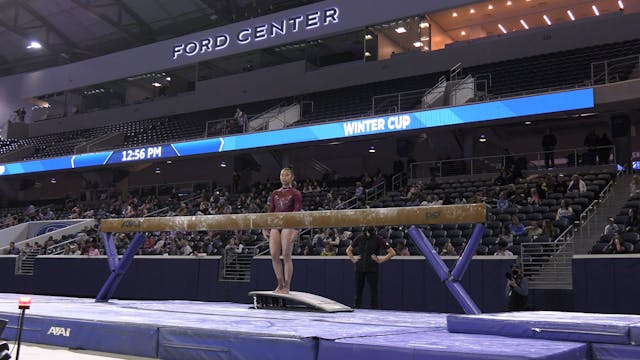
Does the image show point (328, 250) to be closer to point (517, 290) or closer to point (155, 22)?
point (517, 290)

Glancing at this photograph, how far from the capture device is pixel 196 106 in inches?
1069

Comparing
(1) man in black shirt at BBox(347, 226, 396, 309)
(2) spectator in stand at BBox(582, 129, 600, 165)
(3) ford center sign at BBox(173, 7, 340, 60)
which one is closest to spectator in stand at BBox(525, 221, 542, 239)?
(1) man in black shirt at BBox(347, 226, 396, 309)

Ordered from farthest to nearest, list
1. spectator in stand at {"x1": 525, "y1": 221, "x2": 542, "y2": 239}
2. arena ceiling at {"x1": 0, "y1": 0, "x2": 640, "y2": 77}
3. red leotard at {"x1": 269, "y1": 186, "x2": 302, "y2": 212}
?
arena ceiling at {"x1": 0, "y1": 0, "x2": 640, "y2": 77} → spectator in stand at {"x1": 525, "y1": 221, "x2": 542, "y2": 239} → red leotard at {"x1": 269, "y1": 186, "x2": 302, "y2": 212}

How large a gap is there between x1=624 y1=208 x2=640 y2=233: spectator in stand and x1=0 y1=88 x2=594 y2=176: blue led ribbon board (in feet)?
15.3

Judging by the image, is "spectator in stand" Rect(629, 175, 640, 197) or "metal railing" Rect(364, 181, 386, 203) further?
"metal railing" Rect(364, 181, 386, 203)

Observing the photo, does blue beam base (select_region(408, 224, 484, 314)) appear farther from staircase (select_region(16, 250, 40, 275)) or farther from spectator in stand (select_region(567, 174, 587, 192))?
staircase (select_region(16, 250, 40, 275))

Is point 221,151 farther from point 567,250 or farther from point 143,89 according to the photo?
point 567,250

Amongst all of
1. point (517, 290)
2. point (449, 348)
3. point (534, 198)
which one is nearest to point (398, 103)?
point (534, 198)

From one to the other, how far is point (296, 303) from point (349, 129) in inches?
475

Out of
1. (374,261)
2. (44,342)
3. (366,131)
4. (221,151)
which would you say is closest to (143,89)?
(221,151)

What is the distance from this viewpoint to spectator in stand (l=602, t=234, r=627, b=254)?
9609 mm

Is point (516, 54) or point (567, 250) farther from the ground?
point (516, 54)

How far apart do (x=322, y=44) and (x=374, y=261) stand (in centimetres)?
1586

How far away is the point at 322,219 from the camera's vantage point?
22.6ft
